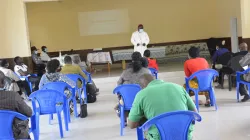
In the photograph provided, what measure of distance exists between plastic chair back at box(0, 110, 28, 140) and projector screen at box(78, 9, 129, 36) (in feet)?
39.4

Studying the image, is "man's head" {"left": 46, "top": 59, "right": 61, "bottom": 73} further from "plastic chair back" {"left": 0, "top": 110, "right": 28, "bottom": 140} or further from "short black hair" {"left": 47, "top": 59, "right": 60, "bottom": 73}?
"plastic chair back" {"left": 0, "top": 110, "right": 28, "bottom": 140}

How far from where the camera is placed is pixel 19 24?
1103 centimetres

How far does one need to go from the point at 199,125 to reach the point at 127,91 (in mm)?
1178

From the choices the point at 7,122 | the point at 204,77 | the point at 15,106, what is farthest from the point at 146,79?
the point at 204,77

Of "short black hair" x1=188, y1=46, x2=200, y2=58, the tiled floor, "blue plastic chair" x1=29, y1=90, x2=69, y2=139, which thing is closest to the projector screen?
the tiled floor

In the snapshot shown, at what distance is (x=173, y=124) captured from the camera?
2.86 metres

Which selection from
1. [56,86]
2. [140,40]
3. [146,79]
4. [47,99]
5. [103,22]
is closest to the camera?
[146,79]

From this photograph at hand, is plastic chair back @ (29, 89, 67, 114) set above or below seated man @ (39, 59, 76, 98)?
below

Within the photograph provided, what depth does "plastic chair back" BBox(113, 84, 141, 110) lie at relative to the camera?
4.75m

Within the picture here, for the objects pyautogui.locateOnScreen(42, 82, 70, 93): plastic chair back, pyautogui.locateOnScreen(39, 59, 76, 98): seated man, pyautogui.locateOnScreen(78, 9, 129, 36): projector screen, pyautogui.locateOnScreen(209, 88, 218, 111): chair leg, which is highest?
pyautogui.locateOnScreen(78, 9, 129, 36): projector screen

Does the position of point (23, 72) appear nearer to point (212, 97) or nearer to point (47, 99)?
point (47, 99)

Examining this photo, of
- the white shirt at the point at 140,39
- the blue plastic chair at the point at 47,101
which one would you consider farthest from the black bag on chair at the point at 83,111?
the white shirt at the point at 140,39

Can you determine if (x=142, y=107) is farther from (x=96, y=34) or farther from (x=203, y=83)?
(x=96, y=34)

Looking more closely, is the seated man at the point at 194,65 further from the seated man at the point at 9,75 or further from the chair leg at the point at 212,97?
the seated man at the point at 9,75
